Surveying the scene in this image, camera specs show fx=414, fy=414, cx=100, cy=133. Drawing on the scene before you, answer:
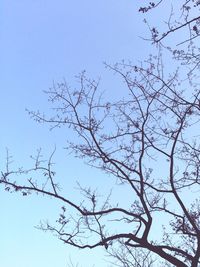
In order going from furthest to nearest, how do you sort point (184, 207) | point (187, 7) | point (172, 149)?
1. point (172, 149)
2. point (184, 207)
3. point (187, 7)

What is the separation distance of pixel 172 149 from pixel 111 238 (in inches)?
95.5

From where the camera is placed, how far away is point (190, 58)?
21.1 feet

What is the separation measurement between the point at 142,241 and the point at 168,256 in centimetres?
57

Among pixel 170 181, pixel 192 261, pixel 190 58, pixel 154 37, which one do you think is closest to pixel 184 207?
pixel 170 181

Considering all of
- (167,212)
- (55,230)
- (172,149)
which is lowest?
(55,230)

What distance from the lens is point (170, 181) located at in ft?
28.9

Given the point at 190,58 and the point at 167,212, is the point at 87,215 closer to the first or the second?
the point at 167,212

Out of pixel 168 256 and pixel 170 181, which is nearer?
pixel 168 256

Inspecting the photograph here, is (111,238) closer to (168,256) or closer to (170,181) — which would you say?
(168,256)

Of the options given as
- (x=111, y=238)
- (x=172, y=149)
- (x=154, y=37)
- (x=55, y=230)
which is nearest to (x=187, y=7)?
(x=154, y=37)

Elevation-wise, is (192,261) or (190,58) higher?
(190,58)

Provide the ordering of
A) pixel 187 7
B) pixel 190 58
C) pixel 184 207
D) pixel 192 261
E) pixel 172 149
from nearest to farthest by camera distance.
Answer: pixel 187 7 → pixel 190 58 → pixel 192 261 → pixel 184 207 → pixel 172 149

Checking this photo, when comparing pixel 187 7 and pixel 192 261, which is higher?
pixel 187 7

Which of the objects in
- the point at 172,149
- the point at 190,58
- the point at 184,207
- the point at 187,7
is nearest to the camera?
the point at 187,7
